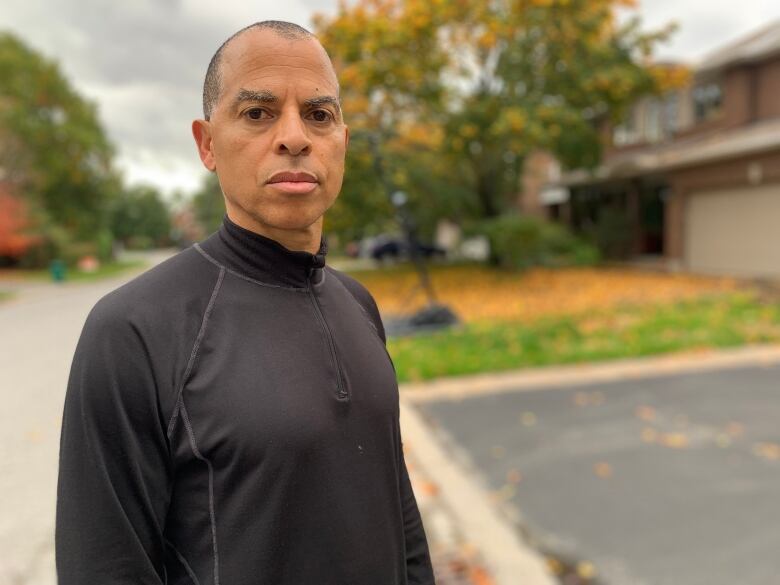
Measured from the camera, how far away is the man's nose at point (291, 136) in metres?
1.17

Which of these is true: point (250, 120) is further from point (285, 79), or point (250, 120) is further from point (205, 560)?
point (205, 560)

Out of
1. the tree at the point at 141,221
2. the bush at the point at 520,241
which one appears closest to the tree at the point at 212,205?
the tree at the point at 141,221

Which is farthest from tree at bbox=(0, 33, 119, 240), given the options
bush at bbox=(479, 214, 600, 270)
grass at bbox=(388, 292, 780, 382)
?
grass at bbox=(388, 292, 780, 382)

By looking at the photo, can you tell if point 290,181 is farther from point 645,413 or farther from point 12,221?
point 12,221

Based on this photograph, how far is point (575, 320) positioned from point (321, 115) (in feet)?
34.5

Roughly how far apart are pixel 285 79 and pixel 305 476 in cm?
78

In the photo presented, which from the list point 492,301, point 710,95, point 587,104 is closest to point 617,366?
point 492,301

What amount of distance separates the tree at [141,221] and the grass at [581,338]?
69.6 meters

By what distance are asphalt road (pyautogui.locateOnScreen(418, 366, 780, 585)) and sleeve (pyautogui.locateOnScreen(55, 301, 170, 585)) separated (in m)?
2.97

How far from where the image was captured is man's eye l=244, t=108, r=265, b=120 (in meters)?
1.19

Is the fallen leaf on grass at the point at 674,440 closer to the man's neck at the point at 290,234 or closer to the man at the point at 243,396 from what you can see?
the man at the point at 243,396

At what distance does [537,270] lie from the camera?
20281 millimetres

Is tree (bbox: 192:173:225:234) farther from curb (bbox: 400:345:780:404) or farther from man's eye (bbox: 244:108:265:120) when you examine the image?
man's eye (bbox: 244:108:265:120)

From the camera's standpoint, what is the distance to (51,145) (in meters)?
31.4
